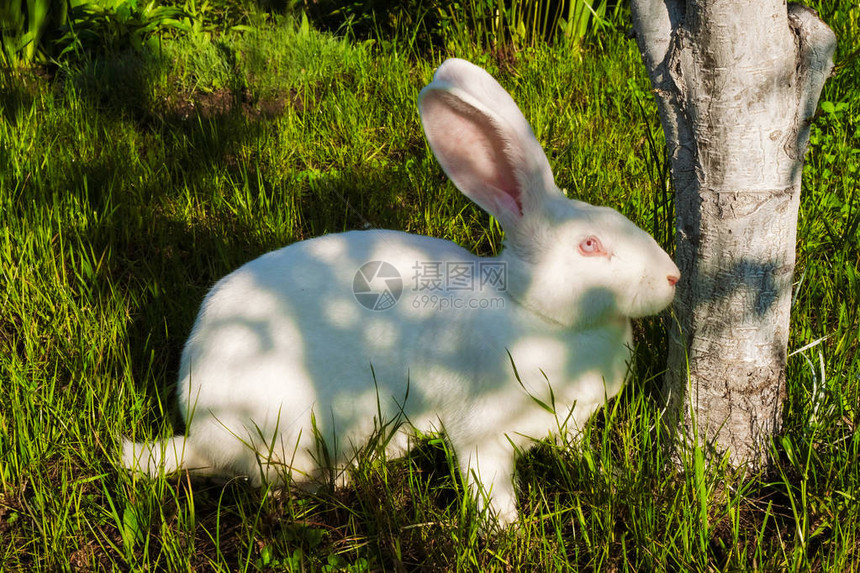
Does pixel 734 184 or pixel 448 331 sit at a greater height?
pixel 734 184

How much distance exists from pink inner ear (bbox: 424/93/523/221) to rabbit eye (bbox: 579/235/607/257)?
0.73ft

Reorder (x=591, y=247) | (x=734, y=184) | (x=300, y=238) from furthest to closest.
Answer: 1. (x=300, y=238)
2. (x=591, y=247)
3. (x=734, y=184)

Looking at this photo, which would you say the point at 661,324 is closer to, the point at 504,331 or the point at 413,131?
the point at 504,331

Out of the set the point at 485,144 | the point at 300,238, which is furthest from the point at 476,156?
the point at 300,238

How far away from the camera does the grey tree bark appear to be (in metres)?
2.22

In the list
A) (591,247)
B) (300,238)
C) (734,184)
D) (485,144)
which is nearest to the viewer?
(734,184)

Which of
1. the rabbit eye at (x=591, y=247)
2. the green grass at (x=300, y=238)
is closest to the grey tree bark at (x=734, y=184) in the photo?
the green grass at (x=300, y=238)

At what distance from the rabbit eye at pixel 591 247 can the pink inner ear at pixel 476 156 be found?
22 cm

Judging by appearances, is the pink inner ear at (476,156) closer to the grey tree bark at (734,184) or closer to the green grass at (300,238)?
the grey tree bark at (734,184)

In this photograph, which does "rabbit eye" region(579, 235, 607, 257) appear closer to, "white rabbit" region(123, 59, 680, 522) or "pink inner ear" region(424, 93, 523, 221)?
"white rabbit" region(123, 59, 680, 522)

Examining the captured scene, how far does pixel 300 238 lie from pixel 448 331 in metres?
1.40

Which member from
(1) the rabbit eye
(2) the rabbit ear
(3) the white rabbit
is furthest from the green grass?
(2) the rabbit ear

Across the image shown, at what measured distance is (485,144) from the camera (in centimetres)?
257

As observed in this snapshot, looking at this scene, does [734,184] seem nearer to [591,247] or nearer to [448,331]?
[591,247]
